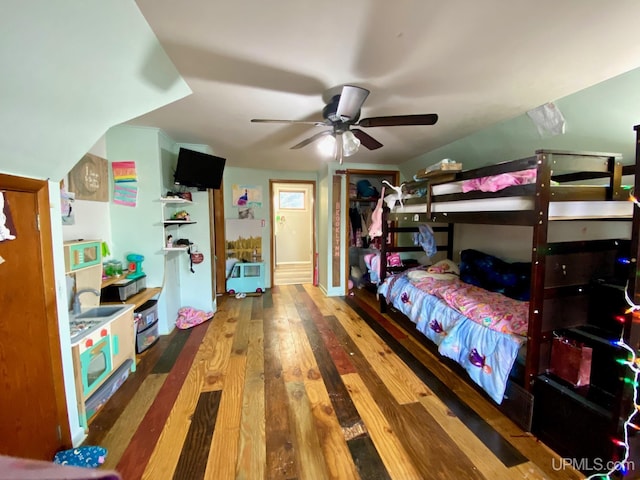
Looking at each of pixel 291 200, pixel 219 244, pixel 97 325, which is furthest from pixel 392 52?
pixel 291 200

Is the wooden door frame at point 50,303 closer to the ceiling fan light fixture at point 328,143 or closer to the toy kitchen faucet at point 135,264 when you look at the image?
the toy kitchen faucet at point 135,264

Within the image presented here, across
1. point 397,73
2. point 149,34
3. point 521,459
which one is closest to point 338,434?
point 521,459

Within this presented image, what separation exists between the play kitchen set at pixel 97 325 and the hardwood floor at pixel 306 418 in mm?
138

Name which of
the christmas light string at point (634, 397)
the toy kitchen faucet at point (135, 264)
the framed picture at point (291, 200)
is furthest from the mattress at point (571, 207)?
the framed picture at point (291, 200)

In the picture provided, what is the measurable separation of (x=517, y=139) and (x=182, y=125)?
3238 mm

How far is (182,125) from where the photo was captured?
2594 millimetres

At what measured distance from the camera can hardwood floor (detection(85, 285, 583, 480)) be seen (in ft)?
4.60

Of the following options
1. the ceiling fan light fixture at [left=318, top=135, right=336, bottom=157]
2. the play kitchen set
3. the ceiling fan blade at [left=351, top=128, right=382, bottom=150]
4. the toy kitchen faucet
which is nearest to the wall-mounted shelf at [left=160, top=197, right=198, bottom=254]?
the toy kitchen faucet

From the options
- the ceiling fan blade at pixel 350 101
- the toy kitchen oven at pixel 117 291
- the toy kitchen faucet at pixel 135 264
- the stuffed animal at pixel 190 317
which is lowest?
the stuffed animal at pixel 190 317

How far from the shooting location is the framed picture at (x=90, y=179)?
2.21 m

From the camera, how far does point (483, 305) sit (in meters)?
2.14

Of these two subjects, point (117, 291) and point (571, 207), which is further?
point (117, 291)

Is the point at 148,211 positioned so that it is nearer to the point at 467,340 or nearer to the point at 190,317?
the point at 190,317

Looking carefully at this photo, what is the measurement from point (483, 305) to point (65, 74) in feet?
9.51
